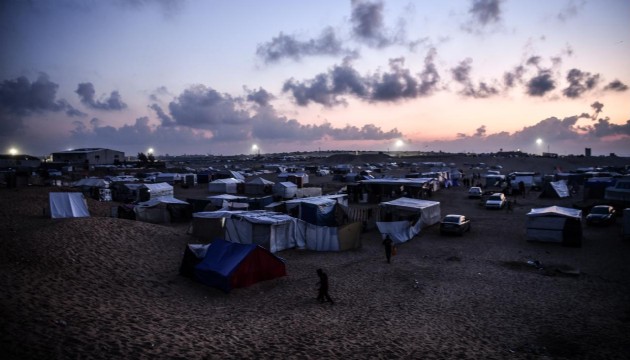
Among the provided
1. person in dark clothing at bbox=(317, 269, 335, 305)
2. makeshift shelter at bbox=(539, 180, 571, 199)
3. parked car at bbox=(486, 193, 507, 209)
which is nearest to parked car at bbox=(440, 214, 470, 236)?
parked car at bbox=(486, 193, 507, 209)

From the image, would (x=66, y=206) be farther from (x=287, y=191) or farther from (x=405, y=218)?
(x=405, y=218)

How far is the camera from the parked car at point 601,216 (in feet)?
84.1

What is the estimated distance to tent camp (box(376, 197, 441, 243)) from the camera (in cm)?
2308

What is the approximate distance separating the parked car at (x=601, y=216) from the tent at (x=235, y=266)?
2328cm

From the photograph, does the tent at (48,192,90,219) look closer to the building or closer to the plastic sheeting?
the plastic sheeting

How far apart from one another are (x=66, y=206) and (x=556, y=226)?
30.4 m

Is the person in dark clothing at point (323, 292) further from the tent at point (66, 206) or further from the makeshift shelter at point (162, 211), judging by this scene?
the tent at point (66, 206)

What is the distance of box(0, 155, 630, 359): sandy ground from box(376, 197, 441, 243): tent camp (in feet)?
7.78

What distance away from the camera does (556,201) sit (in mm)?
39031

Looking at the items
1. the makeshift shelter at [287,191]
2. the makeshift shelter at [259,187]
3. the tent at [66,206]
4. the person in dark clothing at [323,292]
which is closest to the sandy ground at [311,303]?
the person in dark clothing at [323,292]

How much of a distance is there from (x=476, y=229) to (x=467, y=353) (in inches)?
705

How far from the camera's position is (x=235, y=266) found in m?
14.2

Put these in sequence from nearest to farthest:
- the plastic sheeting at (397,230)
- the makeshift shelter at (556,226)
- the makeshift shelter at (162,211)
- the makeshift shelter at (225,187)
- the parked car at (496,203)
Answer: the makeshift shelter at (556,226)
the plastic sheeting at (397,230)
the makeshift shelter at (162,211)
the parked car at (496,203)
the makeshift shelter at (225,187)

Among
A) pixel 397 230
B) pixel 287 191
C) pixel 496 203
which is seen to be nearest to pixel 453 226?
pixel 397 230
